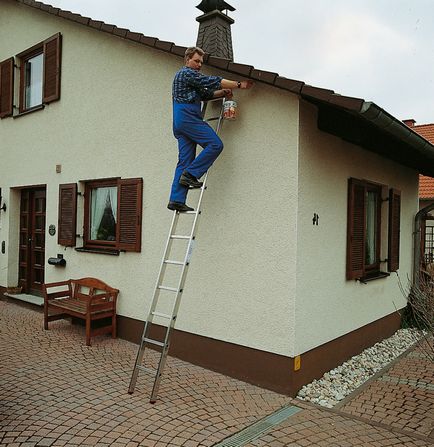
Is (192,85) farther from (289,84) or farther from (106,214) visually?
(106,214)

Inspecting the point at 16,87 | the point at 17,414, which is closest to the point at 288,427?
the point at 17,414

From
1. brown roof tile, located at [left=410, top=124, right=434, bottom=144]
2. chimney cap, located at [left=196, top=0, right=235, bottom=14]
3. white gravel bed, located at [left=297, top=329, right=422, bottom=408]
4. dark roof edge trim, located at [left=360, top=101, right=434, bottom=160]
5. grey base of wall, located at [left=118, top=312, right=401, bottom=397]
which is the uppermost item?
brown roof tile, located at [left=410, top=124, right=434, bottom=144]

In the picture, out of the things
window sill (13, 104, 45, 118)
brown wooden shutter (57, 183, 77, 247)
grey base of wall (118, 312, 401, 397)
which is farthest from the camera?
window sill (13, 104, 45, 118)

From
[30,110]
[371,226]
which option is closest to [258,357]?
[371,226]

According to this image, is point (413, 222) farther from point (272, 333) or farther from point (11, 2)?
point (11, 2)

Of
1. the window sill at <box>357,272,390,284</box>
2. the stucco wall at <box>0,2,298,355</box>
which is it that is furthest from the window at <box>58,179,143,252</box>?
the window sill at <box>357,272,390,284</box>

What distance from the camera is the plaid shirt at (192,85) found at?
14.0 feet

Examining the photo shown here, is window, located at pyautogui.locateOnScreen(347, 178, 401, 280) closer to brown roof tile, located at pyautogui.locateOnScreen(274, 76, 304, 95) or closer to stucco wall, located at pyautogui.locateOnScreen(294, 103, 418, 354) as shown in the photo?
stucco wall, located at pyautogui.locateOnScreen(294, 103, 418, 354)

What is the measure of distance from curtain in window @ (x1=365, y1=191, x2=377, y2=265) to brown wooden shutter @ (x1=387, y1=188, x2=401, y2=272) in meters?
0.37

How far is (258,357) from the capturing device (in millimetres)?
4527

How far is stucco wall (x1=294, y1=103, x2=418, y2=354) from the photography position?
4.45 meters

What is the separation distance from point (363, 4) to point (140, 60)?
4.15m

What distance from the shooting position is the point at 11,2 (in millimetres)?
8828

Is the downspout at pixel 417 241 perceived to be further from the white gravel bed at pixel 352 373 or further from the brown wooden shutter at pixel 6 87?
the brown wooden shutter at pixel 6 87
